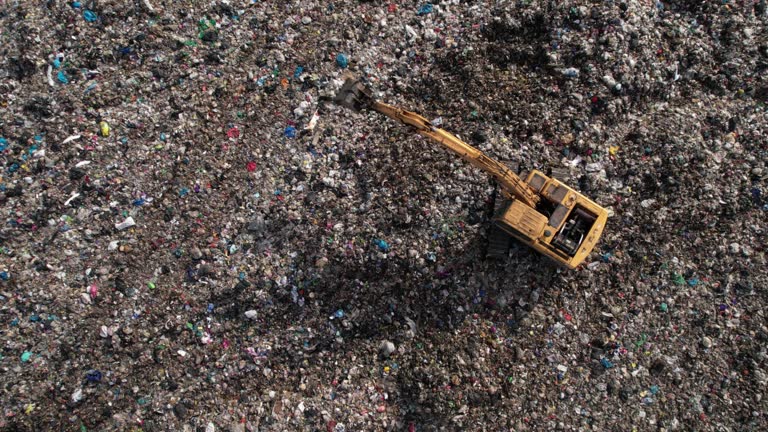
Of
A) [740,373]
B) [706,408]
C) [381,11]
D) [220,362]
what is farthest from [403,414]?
[381,11]

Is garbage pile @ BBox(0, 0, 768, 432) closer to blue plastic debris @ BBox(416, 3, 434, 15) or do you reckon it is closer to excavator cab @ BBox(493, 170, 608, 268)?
blue plastic debris @ BBox(416, 3, 434, 15)

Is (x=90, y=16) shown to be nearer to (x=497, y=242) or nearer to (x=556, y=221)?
(x=497, y=242)

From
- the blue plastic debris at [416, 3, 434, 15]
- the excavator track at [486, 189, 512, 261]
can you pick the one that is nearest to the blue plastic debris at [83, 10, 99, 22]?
the blue plastic debris at [416, 3, 434, 15]

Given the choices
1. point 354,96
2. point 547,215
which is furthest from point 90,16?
point 547,215

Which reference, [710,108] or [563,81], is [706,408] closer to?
[710,108]

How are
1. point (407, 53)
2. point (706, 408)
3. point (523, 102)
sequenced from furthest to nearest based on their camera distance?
point (407, 53) → point (523, 102) → point (706, 408)

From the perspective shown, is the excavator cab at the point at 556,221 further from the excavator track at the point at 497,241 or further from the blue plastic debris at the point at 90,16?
the blue plastic debris at the point at 90,16

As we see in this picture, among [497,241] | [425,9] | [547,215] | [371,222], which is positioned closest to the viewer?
[547,215]

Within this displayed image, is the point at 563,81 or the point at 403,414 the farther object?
the point at 563,81
